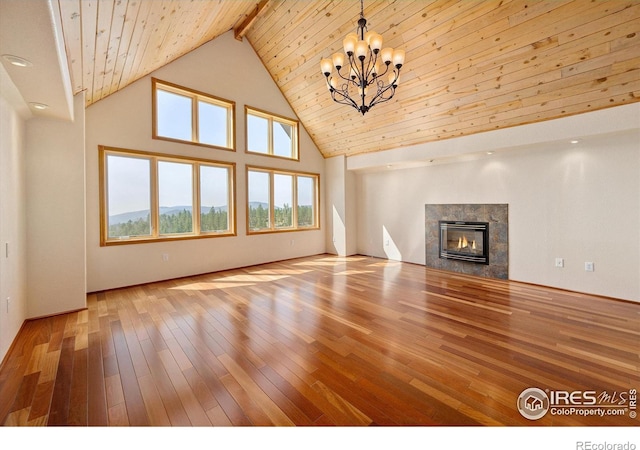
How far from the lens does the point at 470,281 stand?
478 cm

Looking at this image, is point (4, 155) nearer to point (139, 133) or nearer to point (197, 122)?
point (139, 133)

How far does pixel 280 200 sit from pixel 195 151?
7.39ft

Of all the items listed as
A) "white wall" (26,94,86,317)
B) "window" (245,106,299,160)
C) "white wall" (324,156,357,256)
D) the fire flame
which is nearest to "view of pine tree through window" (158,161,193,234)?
"white wall" (26,94,86,317)

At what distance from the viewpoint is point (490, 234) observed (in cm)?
505

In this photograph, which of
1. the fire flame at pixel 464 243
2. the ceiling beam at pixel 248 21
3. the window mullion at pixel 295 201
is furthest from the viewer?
the window mullion at pixel 295 201

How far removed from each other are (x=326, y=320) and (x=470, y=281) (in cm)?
309

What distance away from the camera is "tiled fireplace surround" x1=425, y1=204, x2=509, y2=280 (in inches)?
193

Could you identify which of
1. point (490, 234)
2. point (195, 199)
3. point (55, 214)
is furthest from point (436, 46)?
point (55, 214)

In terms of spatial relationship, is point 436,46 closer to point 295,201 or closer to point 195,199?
point 295,201

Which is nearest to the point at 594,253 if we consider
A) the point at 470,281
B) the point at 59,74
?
the point at 470,281

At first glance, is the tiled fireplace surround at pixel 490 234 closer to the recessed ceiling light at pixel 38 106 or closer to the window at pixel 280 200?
the window at pixel 280 200

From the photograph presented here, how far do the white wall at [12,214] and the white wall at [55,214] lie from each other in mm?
111

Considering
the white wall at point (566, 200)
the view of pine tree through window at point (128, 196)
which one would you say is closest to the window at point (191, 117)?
the view of pine tree through window at point (128, 196)

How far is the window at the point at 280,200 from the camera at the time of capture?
616 centimetres
